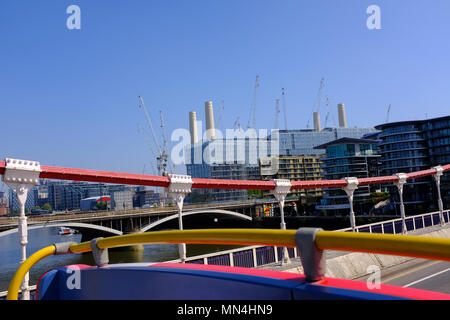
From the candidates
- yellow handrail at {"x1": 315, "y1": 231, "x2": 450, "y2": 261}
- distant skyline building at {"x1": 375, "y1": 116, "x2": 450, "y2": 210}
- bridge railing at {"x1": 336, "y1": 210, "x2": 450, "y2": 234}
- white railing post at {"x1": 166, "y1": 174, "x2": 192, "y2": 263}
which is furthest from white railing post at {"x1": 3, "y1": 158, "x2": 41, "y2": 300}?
distant skyline building at {"x1": 375, "y1": 116, "x2": 450, "y2": 210}

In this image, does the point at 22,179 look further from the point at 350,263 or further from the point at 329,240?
the point at 350,263

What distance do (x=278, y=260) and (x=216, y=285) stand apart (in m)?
13.5

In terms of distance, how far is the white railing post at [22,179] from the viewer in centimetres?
930

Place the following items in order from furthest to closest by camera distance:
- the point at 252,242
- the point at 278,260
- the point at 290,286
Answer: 1. the point at 278,260
2. the point at 252,242
3. the point at 290,286

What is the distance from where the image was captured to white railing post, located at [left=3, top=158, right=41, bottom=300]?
366 inches

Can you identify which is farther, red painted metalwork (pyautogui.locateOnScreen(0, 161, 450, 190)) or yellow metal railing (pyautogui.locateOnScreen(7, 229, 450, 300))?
red painted metalwork (pyautogui.locateOnScreen(0, 161, 450, 190))

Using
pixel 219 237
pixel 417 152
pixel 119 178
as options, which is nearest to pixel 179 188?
pixel 119 178

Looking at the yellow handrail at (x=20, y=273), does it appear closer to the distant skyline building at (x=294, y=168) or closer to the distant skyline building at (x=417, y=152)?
A: the distant skyline building at (x=417, y=152)

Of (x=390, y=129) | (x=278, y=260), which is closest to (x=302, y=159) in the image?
(x=390, y=129)

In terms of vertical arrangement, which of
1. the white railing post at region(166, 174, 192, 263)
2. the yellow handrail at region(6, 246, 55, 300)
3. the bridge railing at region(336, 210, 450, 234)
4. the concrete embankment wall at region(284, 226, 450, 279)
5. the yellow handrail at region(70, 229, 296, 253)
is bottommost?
the concrete embankment wall at region(284, 226, 450, 279)

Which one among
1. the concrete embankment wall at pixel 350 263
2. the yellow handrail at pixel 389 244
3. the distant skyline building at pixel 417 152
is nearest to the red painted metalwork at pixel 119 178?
the concrete embankment wall at pixel 350 263

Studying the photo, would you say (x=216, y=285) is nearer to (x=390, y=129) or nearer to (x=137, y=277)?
(x=137, y=277)

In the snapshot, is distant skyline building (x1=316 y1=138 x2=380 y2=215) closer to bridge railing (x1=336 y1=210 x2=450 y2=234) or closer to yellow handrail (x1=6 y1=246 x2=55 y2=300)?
bridge railing (x1=336 y1=210 x2=450 y2=234)
